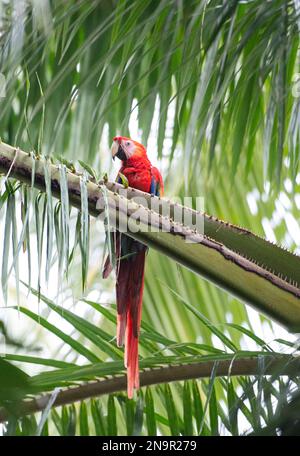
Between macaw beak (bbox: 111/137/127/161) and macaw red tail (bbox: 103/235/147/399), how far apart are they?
1.52ft

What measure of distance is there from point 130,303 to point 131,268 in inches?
4.7

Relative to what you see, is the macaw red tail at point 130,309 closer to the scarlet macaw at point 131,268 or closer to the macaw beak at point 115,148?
the scarlet macaw at point 131,268

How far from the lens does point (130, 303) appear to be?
5.76ft

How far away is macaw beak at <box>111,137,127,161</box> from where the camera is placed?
7.40 ft

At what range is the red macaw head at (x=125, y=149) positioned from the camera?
7.39ft

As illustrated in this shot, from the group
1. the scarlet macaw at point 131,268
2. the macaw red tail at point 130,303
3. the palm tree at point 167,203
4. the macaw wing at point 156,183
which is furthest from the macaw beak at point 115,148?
the macaw red tail at point 130,303

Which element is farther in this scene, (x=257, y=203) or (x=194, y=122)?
(x=257, y=203)

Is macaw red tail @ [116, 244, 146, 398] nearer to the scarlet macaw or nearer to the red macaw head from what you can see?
the scarlet macaw

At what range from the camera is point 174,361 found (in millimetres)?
1478

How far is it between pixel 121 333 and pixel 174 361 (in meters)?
0.18
